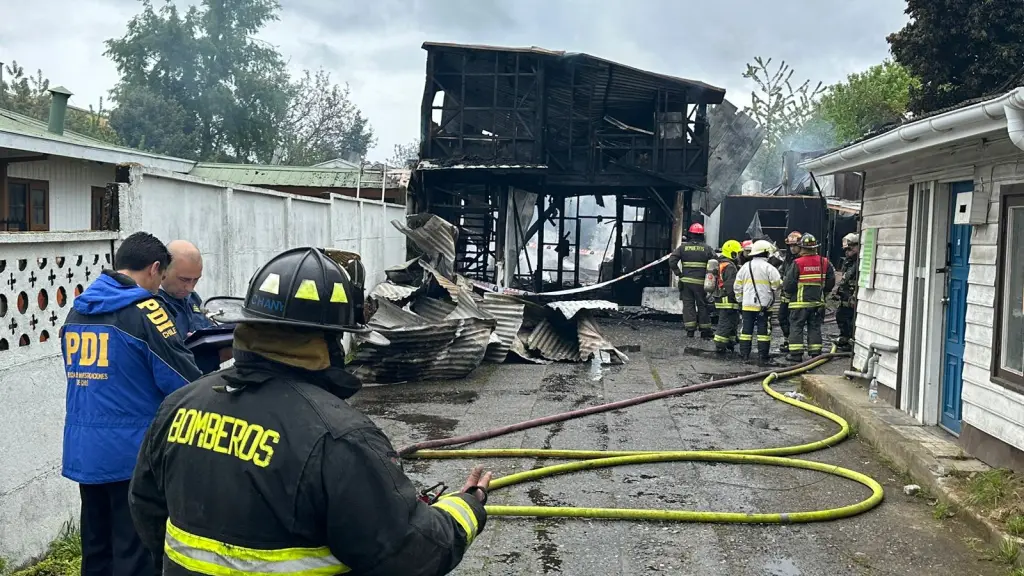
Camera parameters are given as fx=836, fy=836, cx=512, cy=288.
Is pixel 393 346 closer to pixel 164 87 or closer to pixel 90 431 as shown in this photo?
pixel 90 431

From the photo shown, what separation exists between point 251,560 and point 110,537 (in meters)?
2.11

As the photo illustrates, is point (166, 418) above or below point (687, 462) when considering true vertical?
above

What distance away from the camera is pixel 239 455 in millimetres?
1935

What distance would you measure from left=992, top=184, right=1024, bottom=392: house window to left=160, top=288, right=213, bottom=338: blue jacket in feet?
16.2

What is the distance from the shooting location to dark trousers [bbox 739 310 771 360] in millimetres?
11703

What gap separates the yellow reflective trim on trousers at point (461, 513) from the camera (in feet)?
7.23

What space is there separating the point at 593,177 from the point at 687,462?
11559 mm

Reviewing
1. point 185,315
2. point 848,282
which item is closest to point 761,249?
point 848,282

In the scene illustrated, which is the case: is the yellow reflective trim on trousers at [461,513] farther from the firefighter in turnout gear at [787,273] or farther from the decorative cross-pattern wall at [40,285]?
the firefighter in turnout gear at [787,273]

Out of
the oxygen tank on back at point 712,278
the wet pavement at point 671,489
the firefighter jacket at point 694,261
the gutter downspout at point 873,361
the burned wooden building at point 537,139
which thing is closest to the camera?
the wet pavement at point 671,489

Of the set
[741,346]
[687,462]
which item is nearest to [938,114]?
[687,462]

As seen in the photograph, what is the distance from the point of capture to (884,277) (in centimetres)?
805

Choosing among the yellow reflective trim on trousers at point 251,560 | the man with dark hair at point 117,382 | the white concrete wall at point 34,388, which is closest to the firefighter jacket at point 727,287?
the white concrete wall at point 34,388

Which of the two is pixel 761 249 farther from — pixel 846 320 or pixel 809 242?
pixel 846 320
